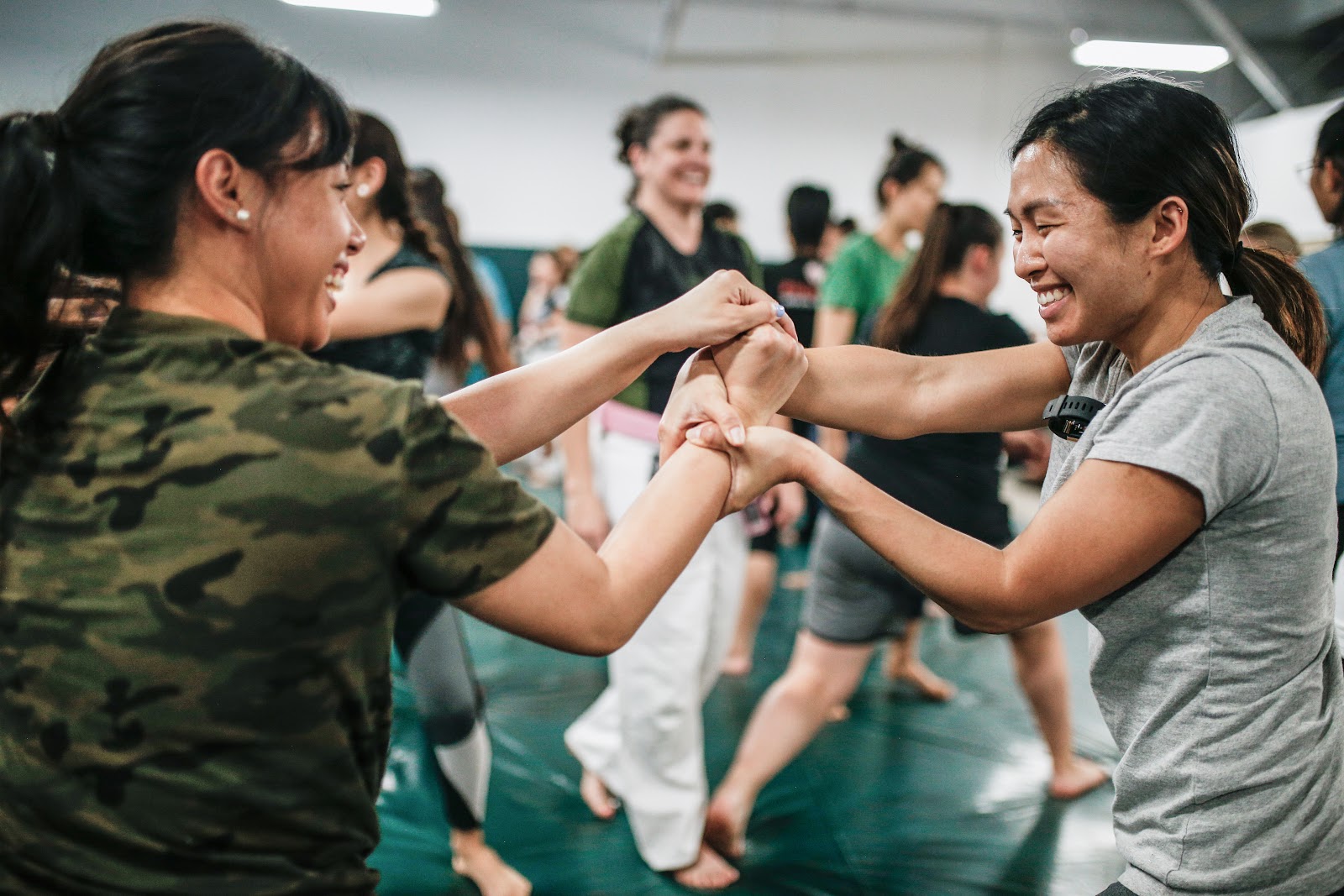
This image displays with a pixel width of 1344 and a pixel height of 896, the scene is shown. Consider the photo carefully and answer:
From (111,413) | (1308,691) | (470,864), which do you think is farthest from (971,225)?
(111,413)

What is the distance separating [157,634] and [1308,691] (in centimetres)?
111

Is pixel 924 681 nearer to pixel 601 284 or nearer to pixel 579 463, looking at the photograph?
pixel 579 463

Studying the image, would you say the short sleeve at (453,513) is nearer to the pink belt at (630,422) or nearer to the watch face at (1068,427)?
the watch face at (1068,427)

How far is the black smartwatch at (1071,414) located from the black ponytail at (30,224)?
3.36 ft

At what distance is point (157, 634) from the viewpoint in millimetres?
748

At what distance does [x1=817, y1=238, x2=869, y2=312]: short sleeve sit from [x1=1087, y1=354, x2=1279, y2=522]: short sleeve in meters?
2.12

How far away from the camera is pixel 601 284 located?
224cm

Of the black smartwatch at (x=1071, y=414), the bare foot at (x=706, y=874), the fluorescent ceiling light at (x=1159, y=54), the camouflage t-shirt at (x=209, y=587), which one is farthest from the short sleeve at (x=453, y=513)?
the fluorescent ceiling light at (x=1159, y=54)

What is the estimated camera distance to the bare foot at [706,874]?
211 cm

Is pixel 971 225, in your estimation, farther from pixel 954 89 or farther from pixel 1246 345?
pixel 954 89

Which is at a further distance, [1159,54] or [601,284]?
[1159,54]

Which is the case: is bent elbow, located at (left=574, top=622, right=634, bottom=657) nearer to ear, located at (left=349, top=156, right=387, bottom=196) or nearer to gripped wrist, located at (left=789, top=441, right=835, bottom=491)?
gripped wrist, located at (left=789, top=441, right=835, bottom=491)

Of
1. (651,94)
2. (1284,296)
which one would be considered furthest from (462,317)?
(651,94)

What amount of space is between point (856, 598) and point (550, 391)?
1256mm
